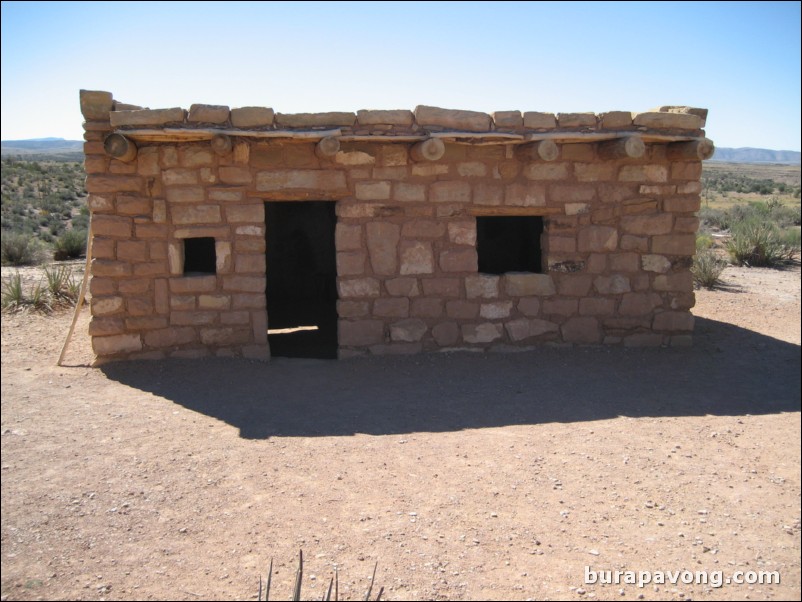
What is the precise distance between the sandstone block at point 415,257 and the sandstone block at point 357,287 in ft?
1.01

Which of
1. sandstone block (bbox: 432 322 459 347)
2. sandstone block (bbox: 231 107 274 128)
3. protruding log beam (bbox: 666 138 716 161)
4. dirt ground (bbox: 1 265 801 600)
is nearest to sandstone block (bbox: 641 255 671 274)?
dirt ground (bbox: 1 265 801 600)

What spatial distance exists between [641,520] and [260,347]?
12.9 feet

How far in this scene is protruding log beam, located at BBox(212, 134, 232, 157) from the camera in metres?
5.69

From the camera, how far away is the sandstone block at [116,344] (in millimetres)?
6016

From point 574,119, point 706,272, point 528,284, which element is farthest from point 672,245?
point 706,272

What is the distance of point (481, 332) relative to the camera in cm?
648

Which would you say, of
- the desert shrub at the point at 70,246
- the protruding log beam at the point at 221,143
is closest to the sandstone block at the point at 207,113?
the protruding log beam at the point at 221,143

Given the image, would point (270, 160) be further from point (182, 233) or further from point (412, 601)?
point (412, 601)

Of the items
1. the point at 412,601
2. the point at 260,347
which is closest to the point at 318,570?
the point at 412,601

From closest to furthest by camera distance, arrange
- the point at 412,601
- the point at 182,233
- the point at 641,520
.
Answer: the point at 412,601
the point at 641,520
the point at 182,233

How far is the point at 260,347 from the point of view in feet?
20.5

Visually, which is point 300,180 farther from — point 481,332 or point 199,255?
point 199,255

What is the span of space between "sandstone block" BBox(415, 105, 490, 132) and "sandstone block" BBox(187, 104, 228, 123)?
170 cm

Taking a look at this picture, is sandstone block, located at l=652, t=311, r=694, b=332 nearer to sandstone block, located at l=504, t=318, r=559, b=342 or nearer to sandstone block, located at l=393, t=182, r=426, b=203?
sandstone block, located at l=504, t=318, r=559, b=342
